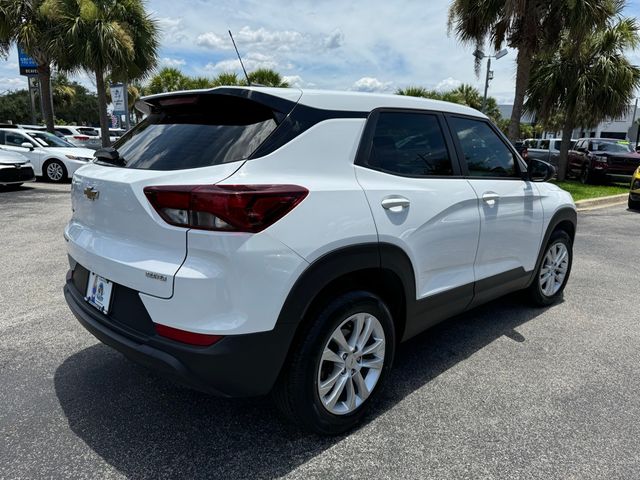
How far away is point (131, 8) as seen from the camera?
16125 millimetres

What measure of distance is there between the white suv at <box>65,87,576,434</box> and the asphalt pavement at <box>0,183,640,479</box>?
0.30 metres

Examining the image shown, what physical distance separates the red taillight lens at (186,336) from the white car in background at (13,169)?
37.0 feet

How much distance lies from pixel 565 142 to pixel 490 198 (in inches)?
626

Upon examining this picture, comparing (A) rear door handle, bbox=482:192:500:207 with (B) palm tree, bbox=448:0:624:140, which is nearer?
(A) rear door handle, bbox=482:192:500:207

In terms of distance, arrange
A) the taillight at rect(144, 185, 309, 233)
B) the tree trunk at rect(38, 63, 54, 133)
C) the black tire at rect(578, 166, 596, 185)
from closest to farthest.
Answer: the taillight at rect(144, 185, 309, 233) < the tree trunk at rect(38, 63, 54, 133) < the black tire at rect(578, 166, 596, 185)

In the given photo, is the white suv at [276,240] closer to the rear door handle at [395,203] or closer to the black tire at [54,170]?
the rear door handle at [395,203]

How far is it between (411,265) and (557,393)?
1317 millimetres

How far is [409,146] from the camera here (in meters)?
2.90

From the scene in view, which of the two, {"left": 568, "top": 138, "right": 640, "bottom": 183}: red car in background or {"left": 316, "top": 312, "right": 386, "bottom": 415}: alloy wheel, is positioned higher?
{"left": 568, "top": 138, "right": 640, "bottom": 183}: red car in background

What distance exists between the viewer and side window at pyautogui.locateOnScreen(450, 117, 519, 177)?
335cm

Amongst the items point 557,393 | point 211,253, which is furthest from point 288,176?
point 557,393

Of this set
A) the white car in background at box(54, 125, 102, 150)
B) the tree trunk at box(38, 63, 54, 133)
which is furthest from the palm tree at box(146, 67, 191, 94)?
the tree trunk at box(38, 63, 54, 133)

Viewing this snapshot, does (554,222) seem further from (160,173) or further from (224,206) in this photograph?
(160,173)

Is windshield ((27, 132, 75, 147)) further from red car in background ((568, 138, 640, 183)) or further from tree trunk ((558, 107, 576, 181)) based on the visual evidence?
red car in background ((568, 138, 640, 183))
